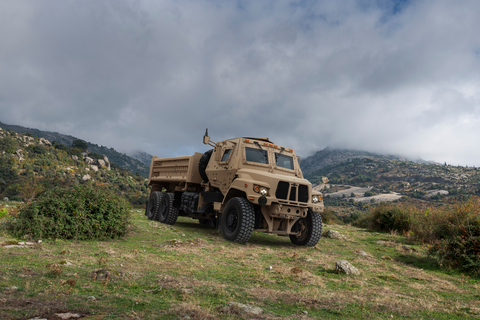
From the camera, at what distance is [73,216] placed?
7.51 metres

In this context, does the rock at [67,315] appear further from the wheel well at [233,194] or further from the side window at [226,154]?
the side window at [226,154]

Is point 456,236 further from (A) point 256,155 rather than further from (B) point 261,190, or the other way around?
(A) point 256,155

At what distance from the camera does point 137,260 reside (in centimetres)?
573

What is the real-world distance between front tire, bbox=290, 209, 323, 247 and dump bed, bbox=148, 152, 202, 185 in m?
4.62

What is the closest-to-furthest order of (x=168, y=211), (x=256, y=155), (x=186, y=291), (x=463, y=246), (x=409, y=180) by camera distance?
(x=186, y=291), (x=463, y=246), (x=256, y=155), (x=168, y=211), (x=409, y=180)

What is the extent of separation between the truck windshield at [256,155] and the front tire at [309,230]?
2.24 meters

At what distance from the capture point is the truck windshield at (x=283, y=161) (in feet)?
34.7

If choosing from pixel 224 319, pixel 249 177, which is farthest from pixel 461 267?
pixel 224 319

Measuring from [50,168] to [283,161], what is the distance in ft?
142

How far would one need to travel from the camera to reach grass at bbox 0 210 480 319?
322cm

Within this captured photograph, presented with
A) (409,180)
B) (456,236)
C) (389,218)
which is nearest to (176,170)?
(456,236)

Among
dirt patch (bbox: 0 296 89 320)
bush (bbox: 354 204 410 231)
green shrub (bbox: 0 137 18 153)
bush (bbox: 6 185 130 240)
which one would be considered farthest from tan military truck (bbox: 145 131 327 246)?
green shrub (bbox: 0 137 18 153)

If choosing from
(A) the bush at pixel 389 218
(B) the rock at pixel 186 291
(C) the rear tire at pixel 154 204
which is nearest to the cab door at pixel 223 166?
(C) the rear tire at pixel 154 204

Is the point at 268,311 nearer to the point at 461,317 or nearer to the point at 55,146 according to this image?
the point at 461,317
